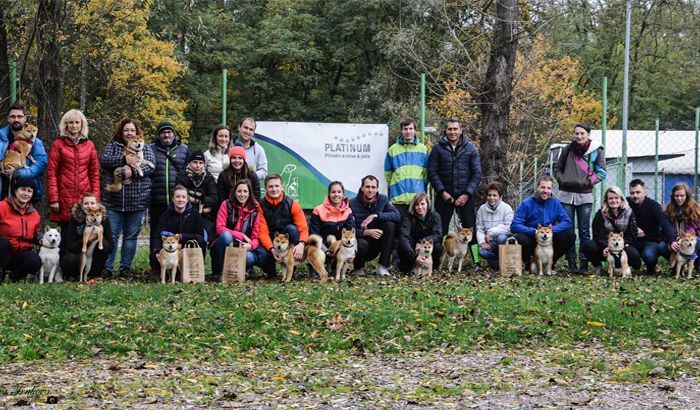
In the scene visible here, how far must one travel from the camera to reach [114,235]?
1112 cm

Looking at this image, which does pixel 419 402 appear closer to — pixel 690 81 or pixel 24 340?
pixel 24 340

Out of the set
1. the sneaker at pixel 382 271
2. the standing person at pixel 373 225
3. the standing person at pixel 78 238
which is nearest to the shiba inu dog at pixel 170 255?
the standing person at pixel 78 238

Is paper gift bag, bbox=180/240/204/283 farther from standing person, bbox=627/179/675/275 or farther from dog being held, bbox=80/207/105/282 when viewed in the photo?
standing person, bbox=627/179/675/275

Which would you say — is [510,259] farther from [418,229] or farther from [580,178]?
[580,178]

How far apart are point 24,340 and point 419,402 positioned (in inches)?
153

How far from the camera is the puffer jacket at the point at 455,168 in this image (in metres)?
12.2

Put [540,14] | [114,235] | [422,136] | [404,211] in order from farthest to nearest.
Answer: [540,14], [422,136], [404,211], [114,235]

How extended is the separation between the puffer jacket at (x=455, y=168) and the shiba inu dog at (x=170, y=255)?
12.2ft

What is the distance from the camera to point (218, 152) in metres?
11.7

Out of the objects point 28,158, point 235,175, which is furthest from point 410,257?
point 28,158

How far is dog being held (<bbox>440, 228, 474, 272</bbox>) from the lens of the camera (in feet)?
38.8

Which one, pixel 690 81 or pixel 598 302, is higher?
pixel 690 81

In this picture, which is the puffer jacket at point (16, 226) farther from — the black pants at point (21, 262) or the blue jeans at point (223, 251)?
the blue jeans at point (223, 251)

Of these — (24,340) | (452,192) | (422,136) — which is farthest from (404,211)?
(24,340)
